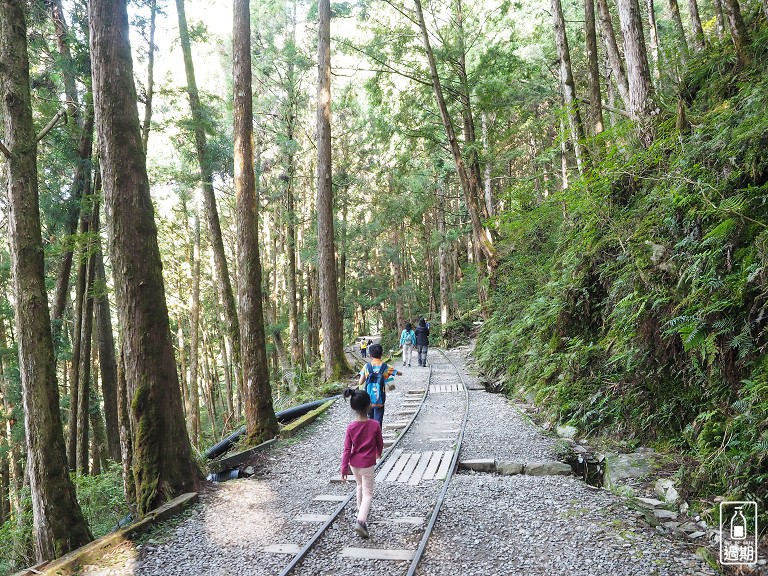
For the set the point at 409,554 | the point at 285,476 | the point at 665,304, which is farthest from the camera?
the point at 285,476

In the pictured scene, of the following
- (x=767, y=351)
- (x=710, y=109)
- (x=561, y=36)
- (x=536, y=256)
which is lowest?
(x=767, y=351)

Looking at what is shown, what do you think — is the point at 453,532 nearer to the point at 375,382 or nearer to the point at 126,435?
the point at 375,382

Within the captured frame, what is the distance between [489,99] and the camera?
61.0 feet

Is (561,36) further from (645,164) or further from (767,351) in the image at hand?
(767,351)

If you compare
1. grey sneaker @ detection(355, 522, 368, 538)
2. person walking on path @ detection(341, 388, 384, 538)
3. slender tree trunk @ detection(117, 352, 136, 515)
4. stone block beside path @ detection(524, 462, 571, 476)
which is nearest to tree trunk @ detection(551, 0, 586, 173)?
stone block beside path @ detection(524, 462, 571, 476)

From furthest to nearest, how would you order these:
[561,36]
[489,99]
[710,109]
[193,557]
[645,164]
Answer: [489,99], [561,36], [645,164], [710,109], [193,557]

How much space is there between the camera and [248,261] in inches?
371

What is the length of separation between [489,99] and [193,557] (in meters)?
18.2

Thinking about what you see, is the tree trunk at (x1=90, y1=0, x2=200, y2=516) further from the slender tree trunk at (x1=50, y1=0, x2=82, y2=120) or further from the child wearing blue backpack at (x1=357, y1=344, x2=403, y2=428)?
the slender tree trunk at (x1=50, y1=0, x2=82, y2=120)

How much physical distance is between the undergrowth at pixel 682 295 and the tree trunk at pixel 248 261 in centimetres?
573

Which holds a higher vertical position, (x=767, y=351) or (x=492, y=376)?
(x=767, y=351)

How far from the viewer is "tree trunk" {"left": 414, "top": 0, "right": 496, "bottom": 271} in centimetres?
1791

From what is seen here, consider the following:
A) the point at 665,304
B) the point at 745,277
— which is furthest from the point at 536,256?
the point at 745,277

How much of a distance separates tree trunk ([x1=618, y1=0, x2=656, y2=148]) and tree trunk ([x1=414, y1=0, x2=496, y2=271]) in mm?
9149
